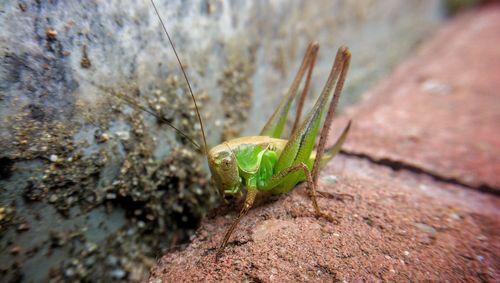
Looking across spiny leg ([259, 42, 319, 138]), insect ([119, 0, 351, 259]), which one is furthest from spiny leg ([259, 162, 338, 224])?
spiny leg ([259, 42, 319, 138])

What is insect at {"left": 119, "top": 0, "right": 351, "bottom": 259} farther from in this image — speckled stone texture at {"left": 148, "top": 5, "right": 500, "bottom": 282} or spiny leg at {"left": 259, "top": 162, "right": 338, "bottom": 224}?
speckled stone texture at {"left": 148, "top": 5, "right": 500, "bottom": 282}

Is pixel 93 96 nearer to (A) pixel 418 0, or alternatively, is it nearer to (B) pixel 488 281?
(B) pixel 488 281

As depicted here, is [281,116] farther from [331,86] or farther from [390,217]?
[390,217]

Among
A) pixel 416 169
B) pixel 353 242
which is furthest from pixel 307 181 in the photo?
pixel 416 169

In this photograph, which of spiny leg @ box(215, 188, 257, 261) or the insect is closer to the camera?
spiny leg @ box(215, 188, 257, 261)

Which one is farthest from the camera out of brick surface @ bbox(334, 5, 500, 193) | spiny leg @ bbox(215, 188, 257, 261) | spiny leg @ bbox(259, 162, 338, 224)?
brick surface @ bbox(334, 5, 500, 193)

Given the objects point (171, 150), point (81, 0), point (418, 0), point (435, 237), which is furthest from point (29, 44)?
point (418, 0)

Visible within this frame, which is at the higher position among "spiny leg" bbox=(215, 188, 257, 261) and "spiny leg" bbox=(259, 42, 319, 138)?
"spiny leg" bbox=(259, 42, 319, 138)
